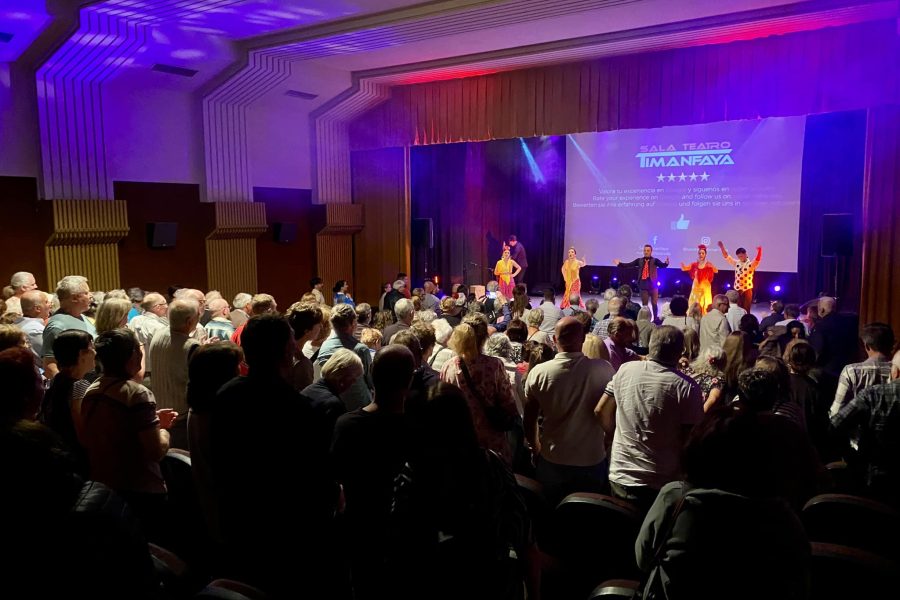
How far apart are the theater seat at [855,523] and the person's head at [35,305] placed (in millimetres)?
4964

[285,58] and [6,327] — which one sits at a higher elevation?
[285,58]

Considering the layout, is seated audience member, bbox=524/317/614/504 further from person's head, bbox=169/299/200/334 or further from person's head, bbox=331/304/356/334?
person's head, bbox=169/299/200/334

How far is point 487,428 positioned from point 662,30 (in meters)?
6.93

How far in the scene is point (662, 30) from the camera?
827 cm

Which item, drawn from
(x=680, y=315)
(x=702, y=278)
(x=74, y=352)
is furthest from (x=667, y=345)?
(x=702, y=278)

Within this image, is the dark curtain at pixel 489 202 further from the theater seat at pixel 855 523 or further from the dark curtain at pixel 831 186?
the theater seat at pixel 855 523

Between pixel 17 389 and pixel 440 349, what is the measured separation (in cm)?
275

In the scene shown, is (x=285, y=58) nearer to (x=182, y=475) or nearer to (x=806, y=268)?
(x=182, y=475)

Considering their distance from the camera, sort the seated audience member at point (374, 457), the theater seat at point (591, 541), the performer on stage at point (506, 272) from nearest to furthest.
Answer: the seated audience member at point (374, 457) < the theater seat at point (591, 541) < the performer on stage at point (506, 272)

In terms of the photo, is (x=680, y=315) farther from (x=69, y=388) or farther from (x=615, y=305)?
(x=69, y=388)

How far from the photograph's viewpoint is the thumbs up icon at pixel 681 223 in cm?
1130

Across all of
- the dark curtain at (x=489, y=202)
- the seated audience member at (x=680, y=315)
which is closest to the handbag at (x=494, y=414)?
the seated audience member at (x=680, y=315)

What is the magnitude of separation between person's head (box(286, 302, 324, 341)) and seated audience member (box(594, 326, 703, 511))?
173cm

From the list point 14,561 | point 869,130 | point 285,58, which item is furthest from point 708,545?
point 285,58
